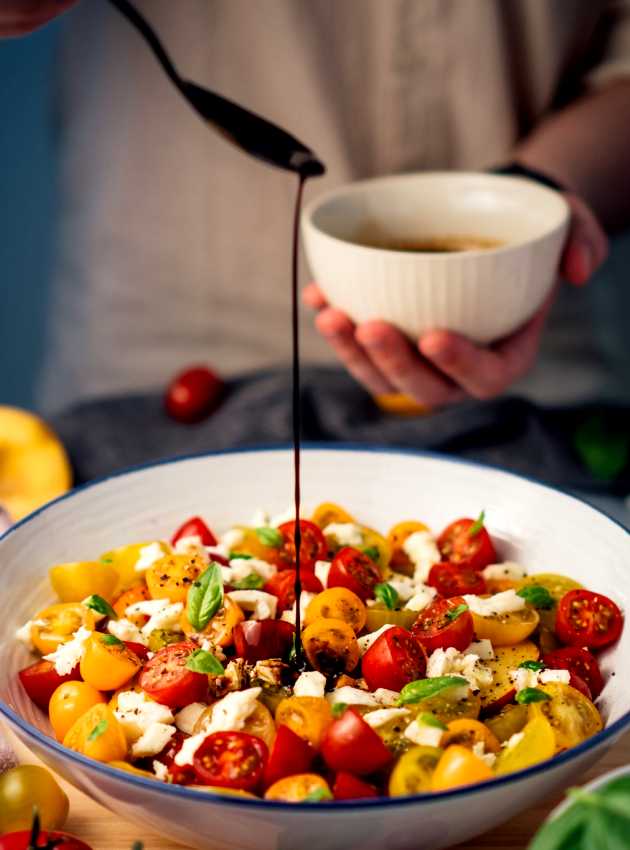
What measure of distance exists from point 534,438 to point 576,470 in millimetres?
100

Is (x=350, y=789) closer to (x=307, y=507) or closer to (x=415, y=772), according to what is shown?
(x=415, y=772)

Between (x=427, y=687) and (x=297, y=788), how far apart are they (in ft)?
0.57

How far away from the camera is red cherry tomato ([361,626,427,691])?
107 centimetres

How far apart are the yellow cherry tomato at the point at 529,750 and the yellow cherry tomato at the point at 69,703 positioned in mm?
408

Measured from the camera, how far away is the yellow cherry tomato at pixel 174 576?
4.05 feet

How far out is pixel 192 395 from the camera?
2295mm

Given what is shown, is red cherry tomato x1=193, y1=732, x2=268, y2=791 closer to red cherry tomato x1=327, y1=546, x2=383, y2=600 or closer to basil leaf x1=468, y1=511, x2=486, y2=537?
red cherry tomato x1=327, y1=546, x2=383, y2=600

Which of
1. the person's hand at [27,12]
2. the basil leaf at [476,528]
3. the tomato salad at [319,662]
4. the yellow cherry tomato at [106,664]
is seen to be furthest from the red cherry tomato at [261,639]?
the person's hand at [27,12]

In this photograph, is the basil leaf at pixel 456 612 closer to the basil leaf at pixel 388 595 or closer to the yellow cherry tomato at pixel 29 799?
the basil leaf at pixel 388 595

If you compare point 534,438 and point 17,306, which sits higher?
point 534,438

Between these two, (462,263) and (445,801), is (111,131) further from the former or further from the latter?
(445,801)

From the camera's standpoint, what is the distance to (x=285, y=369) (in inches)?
94.3

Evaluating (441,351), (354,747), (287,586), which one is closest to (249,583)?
(287,586)

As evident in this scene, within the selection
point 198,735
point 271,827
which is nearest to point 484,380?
point 198,735
